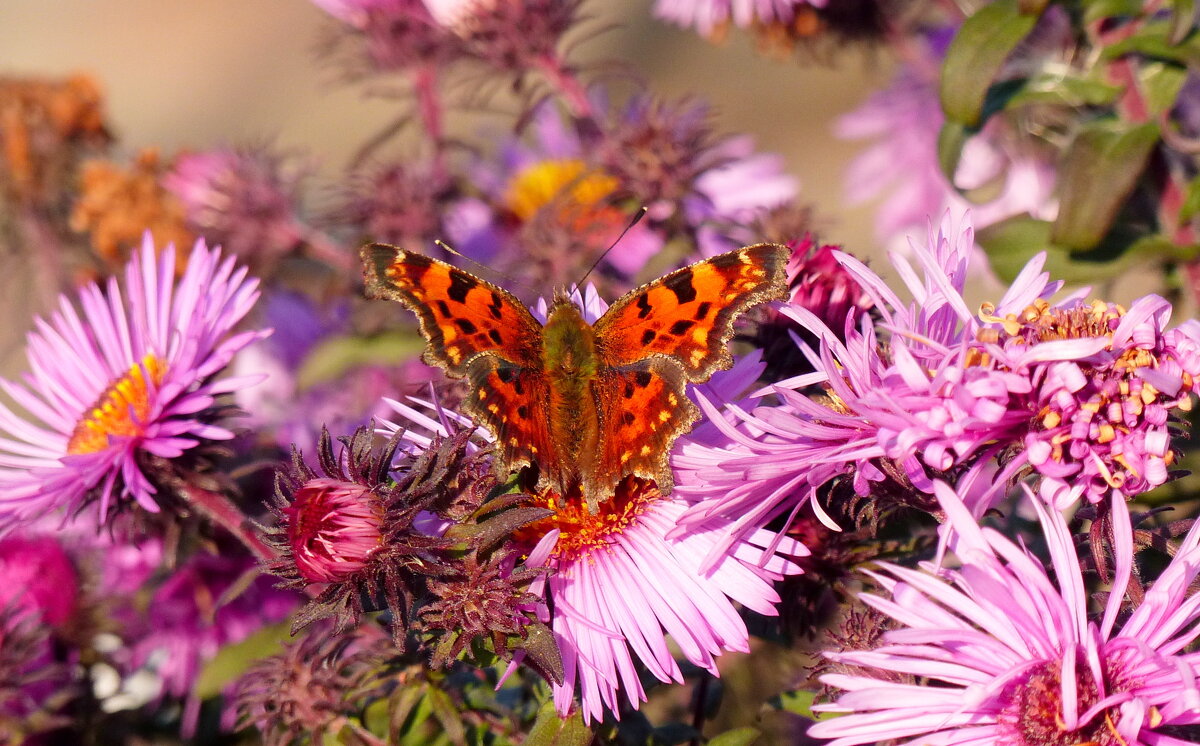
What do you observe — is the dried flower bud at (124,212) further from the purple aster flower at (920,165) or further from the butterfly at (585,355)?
the purple aster flower at (920,165)

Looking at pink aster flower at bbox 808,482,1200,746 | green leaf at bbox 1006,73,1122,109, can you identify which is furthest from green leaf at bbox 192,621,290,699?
green leaf at bbox 1006,73,1122,109

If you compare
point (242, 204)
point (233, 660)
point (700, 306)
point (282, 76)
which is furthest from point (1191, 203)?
point (282, 76)

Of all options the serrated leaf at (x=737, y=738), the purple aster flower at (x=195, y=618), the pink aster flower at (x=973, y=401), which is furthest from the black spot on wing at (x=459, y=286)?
the purple aster flower at (x=195, y=618)

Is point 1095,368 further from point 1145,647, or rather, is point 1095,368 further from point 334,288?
point 334,288

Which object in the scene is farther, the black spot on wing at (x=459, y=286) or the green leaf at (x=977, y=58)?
the green leaf at (x=977, y=58)

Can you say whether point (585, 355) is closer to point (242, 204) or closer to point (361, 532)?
point (361, 532)

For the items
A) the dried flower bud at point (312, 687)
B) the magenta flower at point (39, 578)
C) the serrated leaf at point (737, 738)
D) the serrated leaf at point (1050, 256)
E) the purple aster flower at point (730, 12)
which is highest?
the purple aster flower at point (730, 12)
